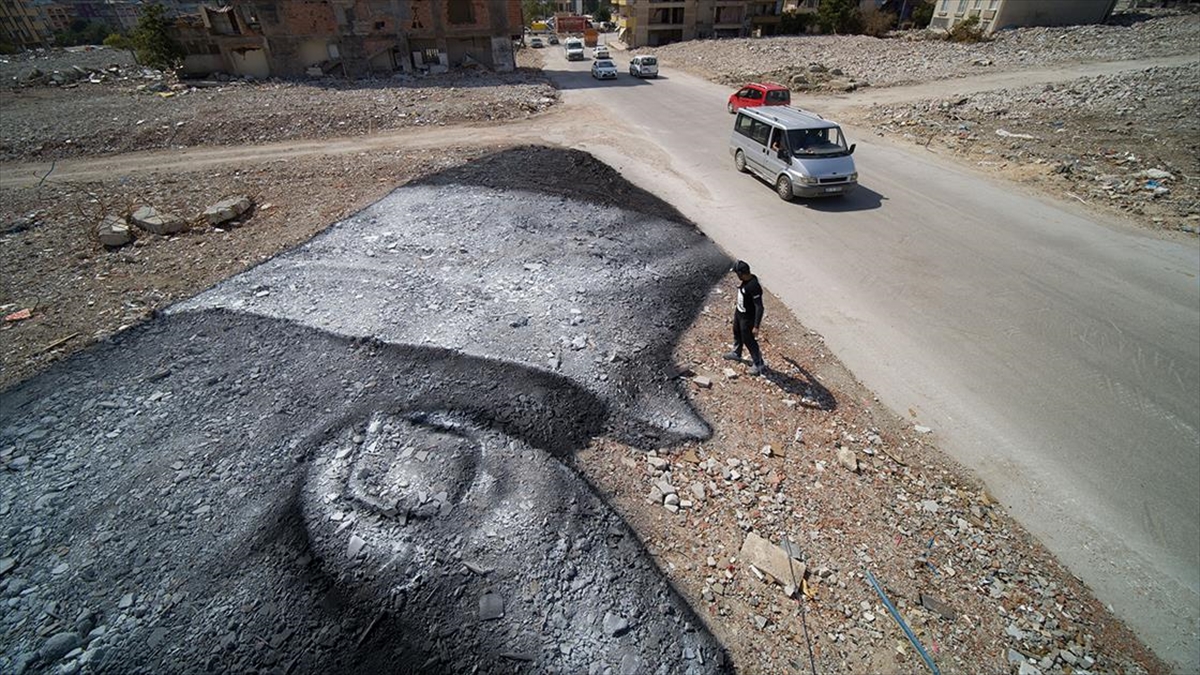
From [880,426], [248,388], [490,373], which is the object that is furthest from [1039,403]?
[248,388]

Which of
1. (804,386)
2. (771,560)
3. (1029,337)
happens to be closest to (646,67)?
(1029,337)

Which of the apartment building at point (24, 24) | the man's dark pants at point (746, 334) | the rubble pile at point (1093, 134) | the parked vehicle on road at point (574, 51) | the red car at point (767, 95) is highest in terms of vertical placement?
the apartment building at point (24, 24)

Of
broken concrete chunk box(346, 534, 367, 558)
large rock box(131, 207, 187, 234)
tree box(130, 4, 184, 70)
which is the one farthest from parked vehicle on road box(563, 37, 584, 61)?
broken concrete chunk box(346, 534, 367, 558)

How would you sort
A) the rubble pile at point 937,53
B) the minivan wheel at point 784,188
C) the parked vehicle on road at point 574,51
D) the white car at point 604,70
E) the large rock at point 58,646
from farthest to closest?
the parked vehicle on road at point 574,51
the white car at point 604,70
the rubble pile at point 937,53
the minivan wheel at point 784,188
the large rock at point 58,646

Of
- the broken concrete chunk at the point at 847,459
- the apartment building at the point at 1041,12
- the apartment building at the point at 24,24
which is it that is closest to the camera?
the broken concrete chunk at the point at 847,459

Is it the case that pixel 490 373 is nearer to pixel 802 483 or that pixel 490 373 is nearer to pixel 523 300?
pixel 523 300

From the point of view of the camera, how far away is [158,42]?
3175 centimetres

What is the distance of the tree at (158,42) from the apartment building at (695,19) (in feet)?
141

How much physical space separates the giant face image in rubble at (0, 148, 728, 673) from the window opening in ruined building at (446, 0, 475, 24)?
1352 inches

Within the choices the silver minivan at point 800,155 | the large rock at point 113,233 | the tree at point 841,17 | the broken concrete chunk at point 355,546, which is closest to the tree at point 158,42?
the large rock at point 113,233

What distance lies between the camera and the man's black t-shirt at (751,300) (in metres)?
6.57

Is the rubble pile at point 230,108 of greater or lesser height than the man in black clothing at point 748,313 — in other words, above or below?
above

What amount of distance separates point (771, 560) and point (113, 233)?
14.0 metres

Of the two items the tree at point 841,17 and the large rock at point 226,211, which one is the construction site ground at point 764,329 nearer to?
the large rock at point 226,211
